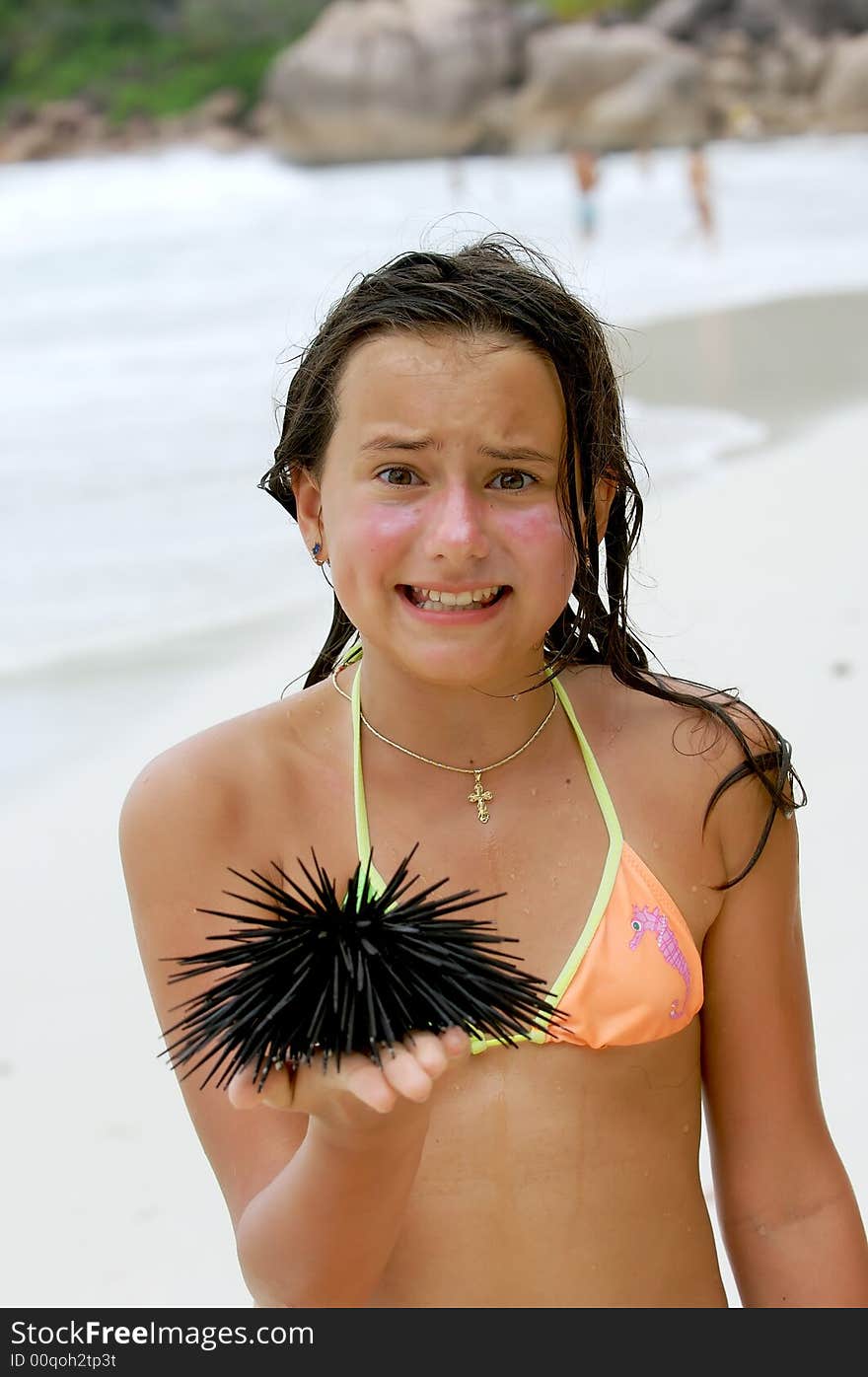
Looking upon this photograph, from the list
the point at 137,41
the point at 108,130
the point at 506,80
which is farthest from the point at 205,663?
the point at 137,41

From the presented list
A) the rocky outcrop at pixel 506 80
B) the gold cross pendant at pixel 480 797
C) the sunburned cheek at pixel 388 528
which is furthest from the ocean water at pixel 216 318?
the rocky outcrop at pixel 506 80

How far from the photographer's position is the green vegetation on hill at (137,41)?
6206cm

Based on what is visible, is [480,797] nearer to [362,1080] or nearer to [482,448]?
[482,448]

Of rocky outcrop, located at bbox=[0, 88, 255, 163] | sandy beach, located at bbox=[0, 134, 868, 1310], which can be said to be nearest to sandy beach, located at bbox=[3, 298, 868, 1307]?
sandy beach, located at bbox=[0, 134, 868, 1310]

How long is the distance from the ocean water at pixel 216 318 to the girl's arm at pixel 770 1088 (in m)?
1.01

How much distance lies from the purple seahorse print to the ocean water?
96cm

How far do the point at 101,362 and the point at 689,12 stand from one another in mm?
43949

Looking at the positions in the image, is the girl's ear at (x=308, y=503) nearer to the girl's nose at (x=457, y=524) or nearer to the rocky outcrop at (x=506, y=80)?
the girl's nose at (x=457, y=524)

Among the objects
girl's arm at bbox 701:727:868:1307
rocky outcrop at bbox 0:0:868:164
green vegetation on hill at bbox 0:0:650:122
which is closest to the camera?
girl's arm at bbox 701:727:868:1307

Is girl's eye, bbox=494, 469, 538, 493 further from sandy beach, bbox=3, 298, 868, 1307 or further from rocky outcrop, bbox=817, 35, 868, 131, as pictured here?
rocky outcrop, bbox=817, 35, 868, 131

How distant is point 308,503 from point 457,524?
1.30 ft

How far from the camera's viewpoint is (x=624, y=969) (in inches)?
86.9

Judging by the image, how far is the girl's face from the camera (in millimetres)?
2100
